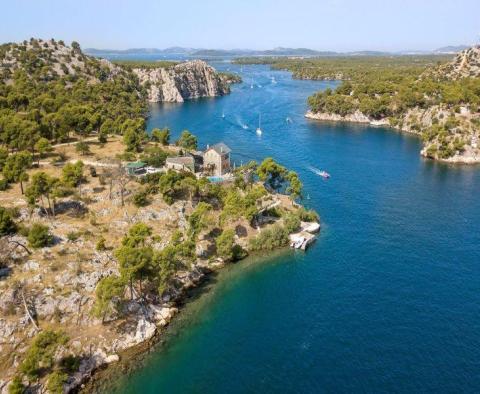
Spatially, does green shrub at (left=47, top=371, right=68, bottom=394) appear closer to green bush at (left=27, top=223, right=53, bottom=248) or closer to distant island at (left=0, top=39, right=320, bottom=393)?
distant island at (left=0, top=39, right=320, bottom=393)

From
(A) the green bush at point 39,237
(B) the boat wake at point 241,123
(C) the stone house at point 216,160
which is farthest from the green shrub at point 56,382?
(B) the boat wake at point 241,123

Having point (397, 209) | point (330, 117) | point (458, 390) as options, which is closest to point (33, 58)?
point (330, 117)

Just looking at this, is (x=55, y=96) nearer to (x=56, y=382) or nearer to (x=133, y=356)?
(x=133, y=356)

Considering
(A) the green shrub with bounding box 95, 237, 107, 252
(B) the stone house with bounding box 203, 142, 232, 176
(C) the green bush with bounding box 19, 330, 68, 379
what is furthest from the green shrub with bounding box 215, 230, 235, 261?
(C) the green bush with bounding box 19, 330, 68, 379

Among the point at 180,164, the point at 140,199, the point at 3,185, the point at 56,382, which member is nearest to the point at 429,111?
the point at 180,164

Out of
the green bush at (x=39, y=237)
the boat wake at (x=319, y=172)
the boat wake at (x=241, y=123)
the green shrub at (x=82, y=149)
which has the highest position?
the green shrub at (x=82, y=149)

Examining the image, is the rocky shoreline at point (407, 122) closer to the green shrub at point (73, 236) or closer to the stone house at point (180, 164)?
the stone house at point (180, 164)
